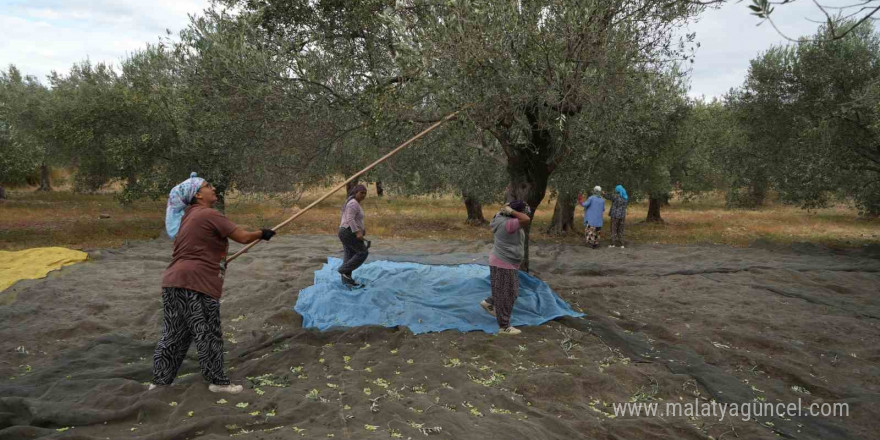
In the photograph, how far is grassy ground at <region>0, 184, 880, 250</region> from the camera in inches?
710

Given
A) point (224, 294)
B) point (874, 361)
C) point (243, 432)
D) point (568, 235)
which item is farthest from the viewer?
point (568, 235)

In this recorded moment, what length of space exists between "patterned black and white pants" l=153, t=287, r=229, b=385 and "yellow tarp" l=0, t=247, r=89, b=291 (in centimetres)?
665

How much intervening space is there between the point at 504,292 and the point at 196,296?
13.8ft

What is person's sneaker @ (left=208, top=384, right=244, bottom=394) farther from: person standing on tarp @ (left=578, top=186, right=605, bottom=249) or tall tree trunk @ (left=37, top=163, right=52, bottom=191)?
tall tree trunk @ (left=37, top=163, right=52, bottom=191)

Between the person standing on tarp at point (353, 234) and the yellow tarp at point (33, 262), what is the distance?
20.6 ft

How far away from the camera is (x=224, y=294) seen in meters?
9.98

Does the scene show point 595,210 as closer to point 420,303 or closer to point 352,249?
point 352,249

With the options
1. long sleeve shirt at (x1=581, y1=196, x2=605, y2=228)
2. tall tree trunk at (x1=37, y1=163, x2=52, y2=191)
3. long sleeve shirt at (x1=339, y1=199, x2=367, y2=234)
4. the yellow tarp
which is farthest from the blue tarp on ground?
tall tree trunk at (x1=37, y1=163, x2=52, y2=191)

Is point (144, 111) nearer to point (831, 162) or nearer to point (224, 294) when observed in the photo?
point (224, 294)

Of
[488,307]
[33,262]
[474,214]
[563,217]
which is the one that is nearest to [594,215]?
[563,217]

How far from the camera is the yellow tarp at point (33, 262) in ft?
35.0

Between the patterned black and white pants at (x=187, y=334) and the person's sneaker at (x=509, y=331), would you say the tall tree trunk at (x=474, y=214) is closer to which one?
the person's sneaker at (x=509, y=331)

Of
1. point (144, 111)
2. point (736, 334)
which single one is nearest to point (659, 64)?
point (736, 334)

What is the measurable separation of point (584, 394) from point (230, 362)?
4186 millimetres
